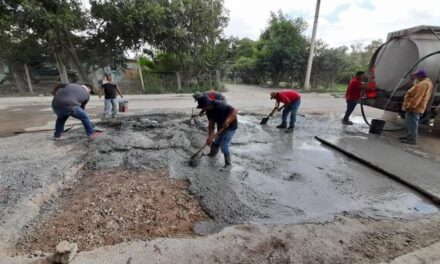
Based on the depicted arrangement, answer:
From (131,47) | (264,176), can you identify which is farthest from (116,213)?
(131,47)

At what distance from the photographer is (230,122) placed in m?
3.89

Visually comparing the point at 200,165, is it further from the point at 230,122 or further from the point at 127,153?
the point at 127,153

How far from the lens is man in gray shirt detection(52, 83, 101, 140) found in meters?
4.89

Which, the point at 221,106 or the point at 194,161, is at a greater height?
the point at 221,106

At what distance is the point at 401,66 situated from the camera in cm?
634

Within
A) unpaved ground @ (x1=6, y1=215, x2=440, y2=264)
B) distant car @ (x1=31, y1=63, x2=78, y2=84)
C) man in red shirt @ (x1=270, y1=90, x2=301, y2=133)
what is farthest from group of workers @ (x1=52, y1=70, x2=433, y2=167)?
distant car @ (x1=31, y1=63, x2=78, y2=84)

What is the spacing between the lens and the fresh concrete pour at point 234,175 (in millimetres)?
2844

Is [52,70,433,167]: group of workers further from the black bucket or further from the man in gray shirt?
the black bucket

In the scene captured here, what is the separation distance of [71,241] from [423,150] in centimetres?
637

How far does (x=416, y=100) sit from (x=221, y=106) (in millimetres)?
4311

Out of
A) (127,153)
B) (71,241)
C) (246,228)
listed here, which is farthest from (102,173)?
(246,228)

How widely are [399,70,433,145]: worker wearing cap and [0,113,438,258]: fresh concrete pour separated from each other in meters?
2.06

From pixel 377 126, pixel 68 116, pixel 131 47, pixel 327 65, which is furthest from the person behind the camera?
pixel 327 65

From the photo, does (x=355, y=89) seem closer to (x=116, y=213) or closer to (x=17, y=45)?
(x=116, y=213)
